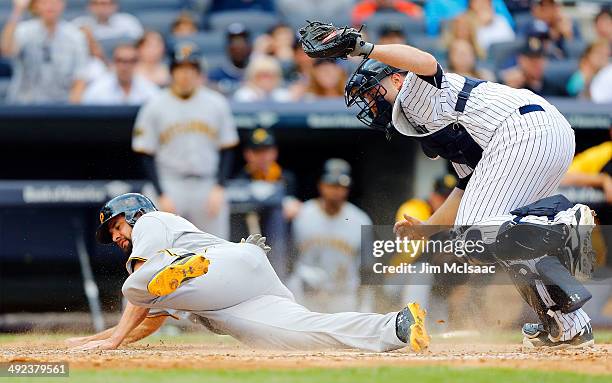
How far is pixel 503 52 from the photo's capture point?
1030 centimetres

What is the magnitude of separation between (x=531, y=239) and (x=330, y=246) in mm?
2682

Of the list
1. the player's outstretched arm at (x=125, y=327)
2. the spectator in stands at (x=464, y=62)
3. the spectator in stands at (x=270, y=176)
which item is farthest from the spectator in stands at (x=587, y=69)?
the player's outstretched arm at (x=125, y=327)

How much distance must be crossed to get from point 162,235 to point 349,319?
3.39ft

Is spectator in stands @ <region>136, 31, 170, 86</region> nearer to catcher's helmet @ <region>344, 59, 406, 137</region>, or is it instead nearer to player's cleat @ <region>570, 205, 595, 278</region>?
catcher's helmet @ <region>344, 59, 406, 137</region>

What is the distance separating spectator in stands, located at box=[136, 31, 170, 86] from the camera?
31.3 ft

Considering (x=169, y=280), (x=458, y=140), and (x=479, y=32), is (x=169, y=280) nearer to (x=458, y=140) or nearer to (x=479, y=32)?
(x=458, y=140)

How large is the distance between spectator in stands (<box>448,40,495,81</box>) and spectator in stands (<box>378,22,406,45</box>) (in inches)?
18.5

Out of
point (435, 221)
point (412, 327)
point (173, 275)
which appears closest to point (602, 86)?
point (435, 221)

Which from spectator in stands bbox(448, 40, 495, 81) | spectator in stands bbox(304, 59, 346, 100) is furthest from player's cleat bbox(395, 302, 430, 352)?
spectator in stands bbox(448, 40, 495, 81)

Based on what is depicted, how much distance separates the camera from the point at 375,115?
6078 mm

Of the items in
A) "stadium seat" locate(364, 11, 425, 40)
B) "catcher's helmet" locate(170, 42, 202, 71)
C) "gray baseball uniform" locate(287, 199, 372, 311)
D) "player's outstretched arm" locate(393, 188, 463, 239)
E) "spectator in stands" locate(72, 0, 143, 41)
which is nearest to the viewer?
"player's outstretched arm" locate(393, 188, 463, 239)

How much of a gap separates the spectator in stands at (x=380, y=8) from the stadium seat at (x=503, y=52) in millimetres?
901

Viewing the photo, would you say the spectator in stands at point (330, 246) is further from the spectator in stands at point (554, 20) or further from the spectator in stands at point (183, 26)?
the spectator in stands at point (554, 20)

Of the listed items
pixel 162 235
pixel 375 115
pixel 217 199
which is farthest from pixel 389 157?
pixel 162 235
